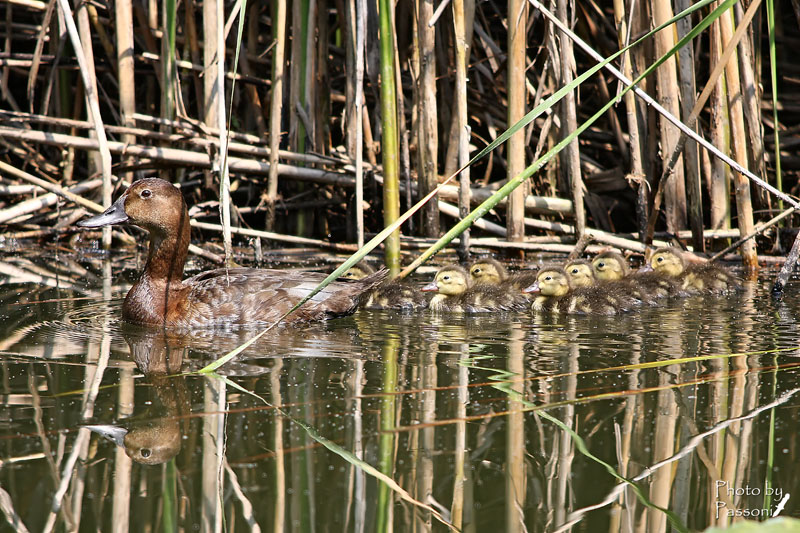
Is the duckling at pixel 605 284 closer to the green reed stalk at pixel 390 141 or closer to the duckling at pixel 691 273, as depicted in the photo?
the duckling at pixel 691 273

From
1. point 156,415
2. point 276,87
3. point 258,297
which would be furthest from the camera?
point 276,87

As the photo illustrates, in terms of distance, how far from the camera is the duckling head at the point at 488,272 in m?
5.46

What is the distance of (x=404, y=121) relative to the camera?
258 inches

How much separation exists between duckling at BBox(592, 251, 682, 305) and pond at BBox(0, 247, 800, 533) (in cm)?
72

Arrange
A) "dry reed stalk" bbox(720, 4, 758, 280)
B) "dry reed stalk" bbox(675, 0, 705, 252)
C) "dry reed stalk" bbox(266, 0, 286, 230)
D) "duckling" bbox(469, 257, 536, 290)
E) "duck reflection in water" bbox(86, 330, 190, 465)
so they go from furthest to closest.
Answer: "dry reed stalk" bbox(266, 0, 286, 230) → "dry reed stalk" bbox(675, 0, 705, 252) → "dry reed stalk" bbox(720, 4, 758, 280) → "duckling" bbox(469, 257, 536, 290) → "duck reflection in water" bbox(86, 330, 190, 465)

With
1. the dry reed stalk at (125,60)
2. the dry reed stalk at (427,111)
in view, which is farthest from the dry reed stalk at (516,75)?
the dry reed stalk at (125,60)

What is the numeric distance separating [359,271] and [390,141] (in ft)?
2.75

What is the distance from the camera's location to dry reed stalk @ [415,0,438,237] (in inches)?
221

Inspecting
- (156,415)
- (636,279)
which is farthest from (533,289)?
(156,415)

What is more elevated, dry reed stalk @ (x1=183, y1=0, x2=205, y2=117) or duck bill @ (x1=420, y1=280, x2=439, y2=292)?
dry reed stalk @ (x1=183, y1=0, x2=205, y2=117)

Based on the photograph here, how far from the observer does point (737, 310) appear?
4672 mm

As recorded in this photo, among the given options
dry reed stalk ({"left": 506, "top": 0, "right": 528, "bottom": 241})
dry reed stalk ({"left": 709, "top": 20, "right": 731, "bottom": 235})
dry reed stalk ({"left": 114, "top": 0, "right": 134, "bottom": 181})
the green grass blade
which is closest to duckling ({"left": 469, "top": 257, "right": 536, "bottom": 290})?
dry reed stalk ({"left": 506, "top": 0, "right": 528, "bottom": 241})

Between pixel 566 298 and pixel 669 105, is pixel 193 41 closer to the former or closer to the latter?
pixel 669 105

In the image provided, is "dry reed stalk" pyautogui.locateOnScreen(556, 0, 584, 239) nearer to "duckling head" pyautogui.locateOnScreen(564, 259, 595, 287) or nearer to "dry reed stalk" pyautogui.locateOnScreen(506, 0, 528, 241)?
"dry reed stalk" pyautogui.locateOnScreen(506, 0, 528, 241)
